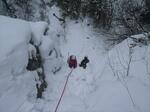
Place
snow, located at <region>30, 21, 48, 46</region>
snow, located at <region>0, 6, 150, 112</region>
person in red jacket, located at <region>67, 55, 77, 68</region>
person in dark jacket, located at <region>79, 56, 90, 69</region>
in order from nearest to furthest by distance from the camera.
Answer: snow, located at <region>0, 6, 150, 112</region> → snow, located at <region>30, 21, 48, 46</region> → person in red jacket, located at <region>67, 55, 77, 68</region> → person in dark jacket, located at <region>79, 56, 90, 69</region>

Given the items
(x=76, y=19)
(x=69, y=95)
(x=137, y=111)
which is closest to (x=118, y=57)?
(x=69, y=95)

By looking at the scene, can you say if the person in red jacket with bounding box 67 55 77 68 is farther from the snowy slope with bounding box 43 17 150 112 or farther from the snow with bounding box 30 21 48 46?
the snow with bounding box 30 21 48 46

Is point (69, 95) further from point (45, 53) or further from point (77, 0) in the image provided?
point (77, 0)

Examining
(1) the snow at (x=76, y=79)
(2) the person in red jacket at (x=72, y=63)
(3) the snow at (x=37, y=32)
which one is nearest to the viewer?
(1) the snow at (x=76, y=79)

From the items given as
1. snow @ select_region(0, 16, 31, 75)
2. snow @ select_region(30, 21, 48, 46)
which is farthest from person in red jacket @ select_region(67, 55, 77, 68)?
snow @ select_region(0, 16, 31, 75)

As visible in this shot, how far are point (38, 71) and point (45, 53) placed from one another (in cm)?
61

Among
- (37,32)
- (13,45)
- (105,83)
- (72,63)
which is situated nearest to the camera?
(13,45)

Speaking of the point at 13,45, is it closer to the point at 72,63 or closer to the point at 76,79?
the point at 76,79

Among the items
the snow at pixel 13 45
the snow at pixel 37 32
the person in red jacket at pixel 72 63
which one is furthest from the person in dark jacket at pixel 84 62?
the snow at pixel 13 45

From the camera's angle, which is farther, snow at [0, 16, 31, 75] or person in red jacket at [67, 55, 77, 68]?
person in red jacket at [67, 55, 77, 68]

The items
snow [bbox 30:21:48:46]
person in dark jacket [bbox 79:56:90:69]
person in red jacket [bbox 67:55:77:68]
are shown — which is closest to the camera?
snow [bbox 30:21:48:46]

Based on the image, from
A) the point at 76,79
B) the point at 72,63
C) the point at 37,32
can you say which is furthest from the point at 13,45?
the point at 72,63

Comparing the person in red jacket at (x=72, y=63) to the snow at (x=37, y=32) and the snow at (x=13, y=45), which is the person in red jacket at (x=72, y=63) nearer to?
the snow at (x=37, y=32)

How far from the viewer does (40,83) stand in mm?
4922
